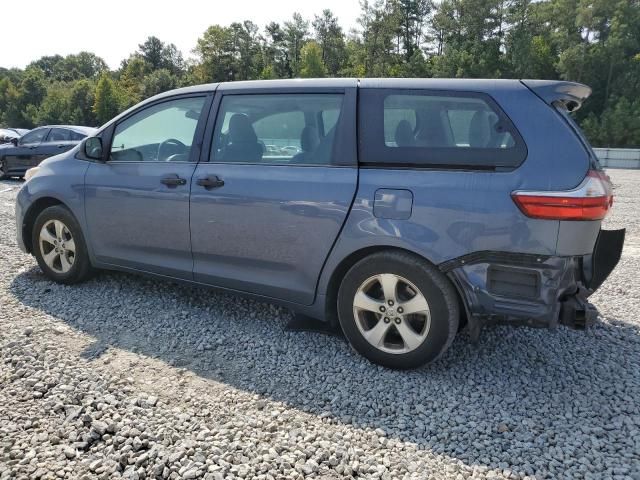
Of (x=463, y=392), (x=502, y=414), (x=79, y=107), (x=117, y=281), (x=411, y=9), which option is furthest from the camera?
(x=79, y=107)

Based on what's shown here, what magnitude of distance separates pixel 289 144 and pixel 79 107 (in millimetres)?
84070

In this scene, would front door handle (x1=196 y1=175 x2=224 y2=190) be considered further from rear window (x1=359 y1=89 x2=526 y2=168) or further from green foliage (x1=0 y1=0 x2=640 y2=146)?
green foliage (x1=0 y1=0 x2=640 y2=146)

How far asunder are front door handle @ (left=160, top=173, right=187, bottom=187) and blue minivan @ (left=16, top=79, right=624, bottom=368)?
0.05ft

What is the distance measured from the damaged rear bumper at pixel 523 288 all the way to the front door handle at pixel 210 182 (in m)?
1.66

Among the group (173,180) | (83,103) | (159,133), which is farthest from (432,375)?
(83,103)

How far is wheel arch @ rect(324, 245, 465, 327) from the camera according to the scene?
3022mm

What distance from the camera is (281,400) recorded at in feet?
9.33

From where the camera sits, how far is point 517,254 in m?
2.73

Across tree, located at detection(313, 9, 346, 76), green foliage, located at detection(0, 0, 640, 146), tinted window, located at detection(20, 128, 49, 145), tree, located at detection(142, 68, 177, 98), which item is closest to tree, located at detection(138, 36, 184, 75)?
green foliage, located at detection(0, 0, 640, 146)

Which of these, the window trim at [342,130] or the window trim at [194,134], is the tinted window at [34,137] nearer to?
the window trim at [194,134]

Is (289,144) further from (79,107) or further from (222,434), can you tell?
(79,107)

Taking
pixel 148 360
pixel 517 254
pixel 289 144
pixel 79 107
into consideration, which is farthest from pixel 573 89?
pixel 79 107

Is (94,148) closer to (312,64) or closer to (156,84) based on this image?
(312,64)

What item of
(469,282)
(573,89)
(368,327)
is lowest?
(368,327)
